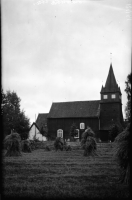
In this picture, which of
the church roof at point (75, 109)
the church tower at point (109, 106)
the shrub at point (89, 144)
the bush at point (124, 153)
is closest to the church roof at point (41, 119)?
the church roof at point (75, 109)

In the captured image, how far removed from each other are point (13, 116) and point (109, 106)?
19.9m

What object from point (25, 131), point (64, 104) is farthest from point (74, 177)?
point (64, 104)

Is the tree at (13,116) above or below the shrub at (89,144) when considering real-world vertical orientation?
above

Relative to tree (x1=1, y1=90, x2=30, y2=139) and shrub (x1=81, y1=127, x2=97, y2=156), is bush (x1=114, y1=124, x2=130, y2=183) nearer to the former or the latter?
shrub (x1=81, y1=127, x2=97, y2=156)

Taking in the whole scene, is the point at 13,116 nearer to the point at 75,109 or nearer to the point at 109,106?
the point at 75,109

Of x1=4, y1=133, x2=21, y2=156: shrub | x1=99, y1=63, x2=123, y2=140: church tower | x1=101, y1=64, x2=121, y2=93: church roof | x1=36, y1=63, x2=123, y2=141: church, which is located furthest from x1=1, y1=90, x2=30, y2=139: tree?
x1=101, y1=64, x2=121, y2=93: church roof

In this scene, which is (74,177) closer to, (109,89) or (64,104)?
(109,89)

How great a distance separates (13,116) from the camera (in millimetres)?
40281

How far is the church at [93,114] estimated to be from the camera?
4212 centimetres

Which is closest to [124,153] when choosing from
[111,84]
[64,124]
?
[111,84]

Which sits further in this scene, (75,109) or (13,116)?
(75,109)

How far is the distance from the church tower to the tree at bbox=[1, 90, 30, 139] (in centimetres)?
1615

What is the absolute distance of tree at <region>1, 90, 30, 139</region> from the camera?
112 ft

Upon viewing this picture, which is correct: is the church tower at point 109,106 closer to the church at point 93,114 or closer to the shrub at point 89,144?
the church at point 93,114
